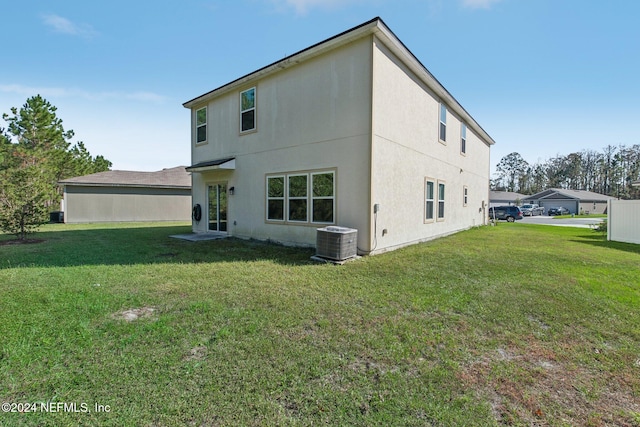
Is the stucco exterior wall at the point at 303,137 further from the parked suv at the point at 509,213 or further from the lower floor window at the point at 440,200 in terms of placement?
the parked suv at the point at 509,213

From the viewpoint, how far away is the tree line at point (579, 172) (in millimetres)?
52781

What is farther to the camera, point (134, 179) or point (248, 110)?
point (134, 179)

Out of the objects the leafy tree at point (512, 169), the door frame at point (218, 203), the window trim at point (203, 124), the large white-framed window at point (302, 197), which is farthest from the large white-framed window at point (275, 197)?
the leafy tree at point (512, 169)

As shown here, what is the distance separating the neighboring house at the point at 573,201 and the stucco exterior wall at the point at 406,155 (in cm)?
4227

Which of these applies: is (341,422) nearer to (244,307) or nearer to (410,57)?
(244,307)

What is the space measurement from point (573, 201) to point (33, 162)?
64074mm

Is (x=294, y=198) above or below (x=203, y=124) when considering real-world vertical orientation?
below

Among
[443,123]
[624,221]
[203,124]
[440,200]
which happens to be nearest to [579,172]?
[624,221]

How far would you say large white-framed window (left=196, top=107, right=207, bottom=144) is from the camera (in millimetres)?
13094

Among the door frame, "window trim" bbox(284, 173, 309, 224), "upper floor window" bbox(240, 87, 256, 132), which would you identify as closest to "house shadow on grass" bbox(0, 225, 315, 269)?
"window trim" bbox(284, 173, 309, 224)

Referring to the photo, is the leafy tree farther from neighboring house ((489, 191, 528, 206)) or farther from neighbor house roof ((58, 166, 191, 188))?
neighbor house roof ((58, 166, 191, 188))

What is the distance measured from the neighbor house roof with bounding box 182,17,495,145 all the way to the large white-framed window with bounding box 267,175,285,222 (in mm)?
3544

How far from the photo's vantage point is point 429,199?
441 inches

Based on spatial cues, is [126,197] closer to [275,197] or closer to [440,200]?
[275,197]
